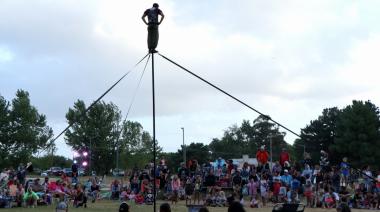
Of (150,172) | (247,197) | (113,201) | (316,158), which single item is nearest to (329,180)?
(247,197)

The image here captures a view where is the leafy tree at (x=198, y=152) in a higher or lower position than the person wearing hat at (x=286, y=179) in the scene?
higher

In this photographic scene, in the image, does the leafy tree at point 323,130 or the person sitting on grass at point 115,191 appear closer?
the person sitting on grass at point 115,191

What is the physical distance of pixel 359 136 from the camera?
179ft

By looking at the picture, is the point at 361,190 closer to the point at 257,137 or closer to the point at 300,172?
the point at 300,172

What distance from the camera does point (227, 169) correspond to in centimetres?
2312

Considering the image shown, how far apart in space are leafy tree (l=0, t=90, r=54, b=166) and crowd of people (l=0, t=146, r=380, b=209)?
2780 cm

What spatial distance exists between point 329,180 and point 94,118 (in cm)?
4184

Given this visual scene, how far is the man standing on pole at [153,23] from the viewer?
8.12 meters

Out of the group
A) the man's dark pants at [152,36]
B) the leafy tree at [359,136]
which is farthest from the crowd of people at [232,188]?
the leafy tree at [359,136]

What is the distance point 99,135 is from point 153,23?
5306cm

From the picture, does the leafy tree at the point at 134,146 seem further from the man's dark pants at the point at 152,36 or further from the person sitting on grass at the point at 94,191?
the man's dark pants at the point at 152,36

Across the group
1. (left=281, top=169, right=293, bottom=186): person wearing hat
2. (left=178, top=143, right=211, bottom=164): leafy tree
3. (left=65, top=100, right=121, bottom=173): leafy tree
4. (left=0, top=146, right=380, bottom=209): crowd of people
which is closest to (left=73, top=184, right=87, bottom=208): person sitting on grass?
(left=0, top=146, right=380, bottom=209): crowd of people

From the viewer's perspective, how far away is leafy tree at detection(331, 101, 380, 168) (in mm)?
53969

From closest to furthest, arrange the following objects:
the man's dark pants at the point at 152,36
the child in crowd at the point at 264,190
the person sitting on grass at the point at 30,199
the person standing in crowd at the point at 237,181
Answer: the man's dark pants at the point at 152,36, the child in crowd at the point at 264,190, the person sitting on grass at the point at 30,199, the person standing in crowd at the point at 237,181
